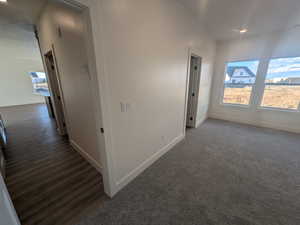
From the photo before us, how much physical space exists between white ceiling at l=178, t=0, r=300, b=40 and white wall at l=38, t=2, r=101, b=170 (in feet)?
6.01

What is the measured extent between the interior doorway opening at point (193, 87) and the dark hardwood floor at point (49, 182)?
9.52 feet

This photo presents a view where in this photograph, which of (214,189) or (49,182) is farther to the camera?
(49,182)

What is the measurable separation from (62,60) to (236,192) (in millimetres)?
3386

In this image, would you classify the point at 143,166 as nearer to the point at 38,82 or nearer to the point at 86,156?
the point at 86,156

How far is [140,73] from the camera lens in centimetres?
169

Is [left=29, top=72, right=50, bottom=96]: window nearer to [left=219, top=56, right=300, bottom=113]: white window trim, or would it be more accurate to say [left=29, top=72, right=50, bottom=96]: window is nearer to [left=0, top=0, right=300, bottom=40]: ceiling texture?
[left=0, top=0, right=300, bottom=40]: ceiling texture

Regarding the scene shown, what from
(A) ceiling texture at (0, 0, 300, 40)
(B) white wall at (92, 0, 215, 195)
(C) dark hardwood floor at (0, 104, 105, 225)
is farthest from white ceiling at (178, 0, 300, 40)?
(C) dark hardwood floor at (0, 104, 105, 225)

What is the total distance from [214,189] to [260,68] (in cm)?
392

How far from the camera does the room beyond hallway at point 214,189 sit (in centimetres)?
136

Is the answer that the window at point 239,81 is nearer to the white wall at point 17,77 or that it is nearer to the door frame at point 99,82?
the door frame at point 99,82

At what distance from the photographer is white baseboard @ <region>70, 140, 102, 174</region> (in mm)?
2041

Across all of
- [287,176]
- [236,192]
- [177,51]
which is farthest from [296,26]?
[236,192]

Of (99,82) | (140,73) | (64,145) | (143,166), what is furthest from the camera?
(64,145)

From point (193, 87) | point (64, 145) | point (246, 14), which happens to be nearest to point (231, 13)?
point (246, 14)
